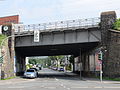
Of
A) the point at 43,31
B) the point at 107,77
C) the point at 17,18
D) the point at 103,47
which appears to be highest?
the point at 17,18

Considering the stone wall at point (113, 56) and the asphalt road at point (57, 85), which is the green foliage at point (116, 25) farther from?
the asphalt road at point (57, 85)

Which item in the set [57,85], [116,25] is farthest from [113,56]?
[57,85]

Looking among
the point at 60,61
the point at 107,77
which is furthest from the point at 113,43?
the point at 60,61

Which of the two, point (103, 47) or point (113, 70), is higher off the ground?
point (103, 47)

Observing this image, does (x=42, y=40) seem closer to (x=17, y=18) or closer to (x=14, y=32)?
(x=14, y=32)

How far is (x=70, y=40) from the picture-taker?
44219 millimetres

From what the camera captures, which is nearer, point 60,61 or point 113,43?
point 113,43

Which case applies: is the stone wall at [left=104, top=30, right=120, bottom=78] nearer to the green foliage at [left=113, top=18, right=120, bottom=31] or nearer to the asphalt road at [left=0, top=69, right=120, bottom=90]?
the green foliage at [left=113, top=18, right=120, bottom=31]

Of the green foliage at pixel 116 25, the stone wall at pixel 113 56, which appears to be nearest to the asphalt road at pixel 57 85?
the stone wall at pixel 113 56

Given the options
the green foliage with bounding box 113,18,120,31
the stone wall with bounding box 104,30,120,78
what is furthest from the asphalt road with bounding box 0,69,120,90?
the green foliage with bounding box 113,18,120,31

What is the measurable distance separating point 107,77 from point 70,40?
28.4ft

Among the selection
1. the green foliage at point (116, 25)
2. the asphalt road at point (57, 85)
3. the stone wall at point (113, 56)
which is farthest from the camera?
the green foliage at point (116, 25)

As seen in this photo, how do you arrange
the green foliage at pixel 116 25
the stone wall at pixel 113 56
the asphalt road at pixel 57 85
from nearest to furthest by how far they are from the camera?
the asphalt road at pixel 57 85 < the stone wall at pixel 113 56 < the green foliage at pixel 116 25

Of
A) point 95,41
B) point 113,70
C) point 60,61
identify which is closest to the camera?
point 113,70
